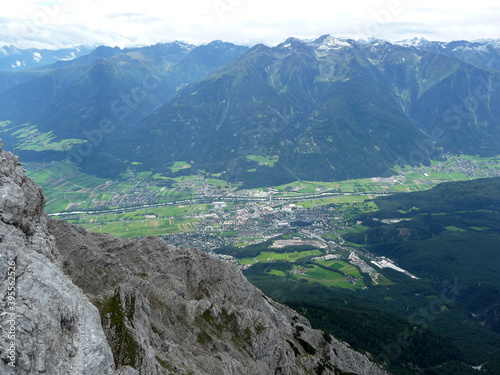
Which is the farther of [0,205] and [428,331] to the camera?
[428,331]

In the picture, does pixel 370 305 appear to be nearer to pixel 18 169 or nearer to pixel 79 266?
pixel 79 266

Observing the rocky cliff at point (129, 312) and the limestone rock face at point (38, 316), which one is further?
the rocky cliff at point (129, 312)

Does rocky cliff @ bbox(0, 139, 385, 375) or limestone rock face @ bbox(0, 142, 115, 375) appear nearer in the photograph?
limestone rock face @ bbox(0, 142, 115, 375)

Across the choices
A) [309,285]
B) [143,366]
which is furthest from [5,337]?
[309,285]
